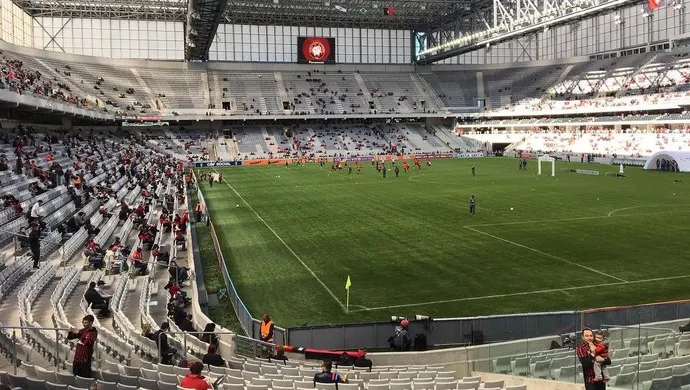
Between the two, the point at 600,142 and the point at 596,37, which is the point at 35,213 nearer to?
the point at 600,142

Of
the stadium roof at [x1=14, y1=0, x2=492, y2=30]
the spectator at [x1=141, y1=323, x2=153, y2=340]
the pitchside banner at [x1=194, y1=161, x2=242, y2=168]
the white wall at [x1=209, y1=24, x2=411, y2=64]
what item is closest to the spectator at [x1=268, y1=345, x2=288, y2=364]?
the spectator at [x1=141, y1=323, x2=153, y2=340]

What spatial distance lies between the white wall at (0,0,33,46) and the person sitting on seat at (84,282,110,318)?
65.0m

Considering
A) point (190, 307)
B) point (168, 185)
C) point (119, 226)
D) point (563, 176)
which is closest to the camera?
point (190, 307)

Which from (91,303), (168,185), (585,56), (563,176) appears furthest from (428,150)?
(91,303)

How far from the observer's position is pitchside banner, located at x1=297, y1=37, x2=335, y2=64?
100250mm

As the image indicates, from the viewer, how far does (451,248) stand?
2578 centimetres

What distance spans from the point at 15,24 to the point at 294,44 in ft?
132

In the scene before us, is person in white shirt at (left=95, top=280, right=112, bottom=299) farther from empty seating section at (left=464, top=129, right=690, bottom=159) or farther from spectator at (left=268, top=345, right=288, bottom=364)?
empty seating section at (left=464, top=129, right=690, bottom=159)

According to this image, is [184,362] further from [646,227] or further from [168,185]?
[168,185]

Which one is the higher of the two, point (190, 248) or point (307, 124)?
point (307, 124)

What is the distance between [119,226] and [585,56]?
281 ft

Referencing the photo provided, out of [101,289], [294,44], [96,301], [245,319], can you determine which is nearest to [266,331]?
[245,319]

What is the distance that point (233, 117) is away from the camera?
92.1 m

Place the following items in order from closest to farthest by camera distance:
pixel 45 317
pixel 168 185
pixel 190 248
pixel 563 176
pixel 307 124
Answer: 1. pixel 45 317
2. pixel 190 248
3. pixel 168 185
4. pixel 563 176
5. pixel 307 124
